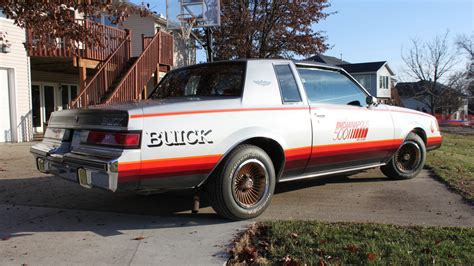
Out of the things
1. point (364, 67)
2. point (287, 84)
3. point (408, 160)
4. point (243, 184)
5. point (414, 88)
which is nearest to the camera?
point (243, 184)

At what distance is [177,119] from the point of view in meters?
4.41

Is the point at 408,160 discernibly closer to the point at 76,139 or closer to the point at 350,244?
the point at 350,244

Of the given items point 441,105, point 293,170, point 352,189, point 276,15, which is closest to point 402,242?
point 293,170

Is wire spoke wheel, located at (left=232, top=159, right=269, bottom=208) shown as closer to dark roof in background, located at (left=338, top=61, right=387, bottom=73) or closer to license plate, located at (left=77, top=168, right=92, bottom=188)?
license plate, located at (left=77, top=168, right=92, bottom=188)

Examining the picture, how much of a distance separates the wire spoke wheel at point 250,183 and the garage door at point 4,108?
37.8 ft

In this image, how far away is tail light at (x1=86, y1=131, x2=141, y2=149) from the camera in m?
4.17

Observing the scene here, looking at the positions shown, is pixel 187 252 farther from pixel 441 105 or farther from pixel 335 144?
pixel 441 105

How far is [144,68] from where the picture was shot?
16578 millimetres

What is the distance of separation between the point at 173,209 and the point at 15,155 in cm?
678

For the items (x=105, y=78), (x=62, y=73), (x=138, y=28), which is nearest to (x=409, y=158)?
(x=105, y=78)

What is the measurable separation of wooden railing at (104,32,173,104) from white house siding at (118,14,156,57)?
626cm

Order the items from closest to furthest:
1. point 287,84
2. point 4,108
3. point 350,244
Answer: point 350,244 < point 287,84 < point 4,108

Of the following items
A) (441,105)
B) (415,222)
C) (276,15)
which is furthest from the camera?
(441,105)

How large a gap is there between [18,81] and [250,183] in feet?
38.7
